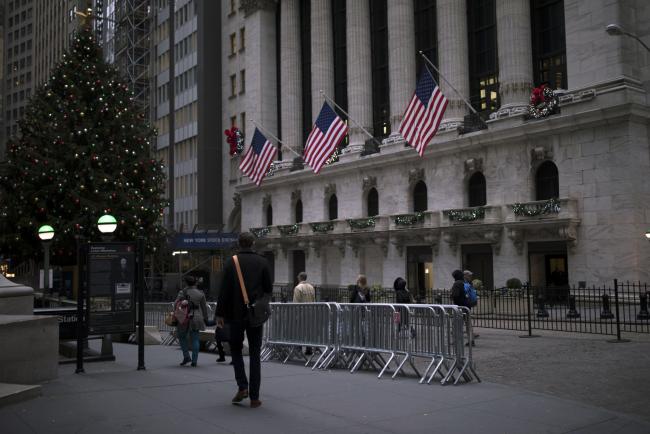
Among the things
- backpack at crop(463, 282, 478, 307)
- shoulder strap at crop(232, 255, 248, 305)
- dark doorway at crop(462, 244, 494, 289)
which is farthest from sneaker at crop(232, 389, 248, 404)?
dark doorway at crop(462, 244, 494, 289)

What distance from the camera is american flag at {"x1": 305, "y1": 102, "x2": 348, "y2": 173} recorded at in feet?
99.6

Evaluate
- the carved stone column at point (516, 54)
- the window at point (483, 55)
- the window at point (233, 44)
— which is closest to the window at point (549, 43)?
the carved stone column at point (516, 54)

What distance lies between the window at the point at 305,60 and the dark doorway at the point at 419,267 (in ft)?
54.1

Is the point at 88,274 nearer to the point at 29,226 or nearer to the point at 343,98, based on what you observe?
the point at 29,226

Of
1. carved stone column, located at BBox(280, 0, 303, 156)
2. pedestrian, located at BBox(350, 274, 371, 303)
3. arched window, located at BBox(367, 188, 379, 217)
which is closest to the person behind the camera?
pedestrian, located at BBox(350, 274, 371, 303)

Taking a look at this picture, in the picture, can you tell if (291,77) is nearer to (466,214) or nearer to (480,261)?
(466,214)

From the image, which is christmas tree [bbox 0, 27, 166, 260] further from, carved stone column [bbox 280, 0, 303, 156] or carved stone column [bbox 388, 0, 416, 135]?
carved stone column [bbox 280, 0, 303, 156]

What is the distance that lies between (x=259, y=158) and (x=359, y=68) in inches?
461

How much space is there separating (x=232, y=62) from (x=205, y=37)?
402 centimetres

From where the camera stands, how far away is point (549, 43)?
34531 mm

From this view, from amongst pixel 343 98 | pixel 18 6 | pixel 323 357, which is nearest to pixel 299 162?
pixel 343 98

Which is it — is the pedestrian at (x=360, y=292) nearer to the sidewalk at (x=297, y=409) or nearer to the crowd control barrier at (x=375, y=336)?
the crowd control barrier at (x=375, y=336)

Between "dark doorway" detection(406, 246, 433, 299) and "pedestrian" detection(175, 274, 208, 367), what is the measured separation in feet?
85.6

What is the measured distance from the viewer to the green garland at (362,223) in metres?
40.1
